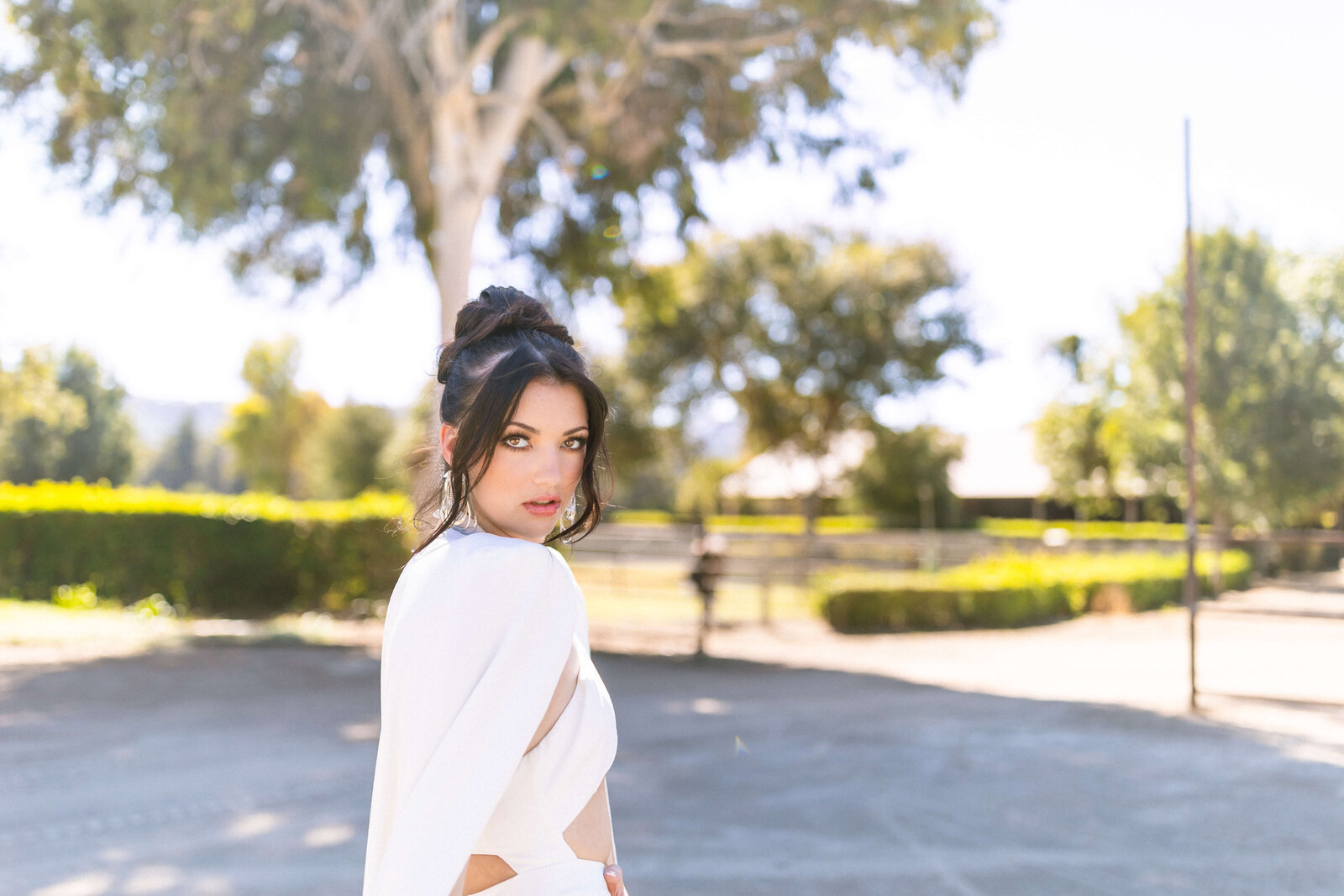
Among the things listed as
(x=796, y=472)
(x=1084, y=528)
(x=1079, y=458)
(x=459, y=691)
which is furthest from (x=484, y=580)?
(x=796, y=472)

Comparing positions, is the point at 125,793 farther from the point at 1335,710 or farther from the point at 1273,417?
the point at 1273,417

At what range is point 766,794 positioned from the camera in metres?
6.45

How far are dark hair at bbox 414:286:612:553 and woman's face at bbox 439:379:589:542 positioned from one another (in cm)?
2

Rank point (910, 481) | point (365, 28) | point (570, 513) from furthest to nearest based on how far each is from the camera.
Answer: point (910, 481) → point (365, 28) → point (570, 513)

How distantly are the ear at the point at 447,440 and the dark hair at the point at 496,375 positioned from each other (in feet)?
0.06

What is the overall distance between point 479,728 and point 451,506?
47 centimetres

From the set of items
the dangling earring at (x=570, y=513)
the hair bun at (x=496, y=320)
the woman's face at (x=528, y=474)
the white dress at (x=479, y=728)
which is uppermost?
the hair bun at (x=496, y=320)

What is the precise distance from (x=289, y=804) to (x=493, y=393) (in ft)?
18.0

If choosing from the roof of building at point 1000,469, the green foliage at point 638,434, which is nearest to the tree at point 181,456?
the green foliage at point 638,434

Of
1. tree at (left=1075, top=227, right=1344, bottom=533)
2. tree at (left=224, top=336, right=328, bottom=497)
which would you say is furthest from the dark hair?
tree at (left=224, top=336, right=328, bottom=497)

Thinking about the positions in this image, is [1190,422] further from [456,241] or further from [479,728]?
[479,728]

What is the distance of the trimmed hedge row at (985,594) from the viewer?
15281 millimetres

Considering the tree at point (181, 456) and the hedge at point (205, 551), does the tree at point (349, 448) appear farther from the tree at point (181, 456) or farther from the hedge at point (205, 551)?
the tree at point (181, 456)

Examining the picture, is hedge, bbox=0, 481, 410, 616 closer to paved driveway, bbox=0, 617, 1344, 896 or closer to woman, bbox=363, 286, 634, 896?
paved driveway, bbox=0, 617, 1344, 896
